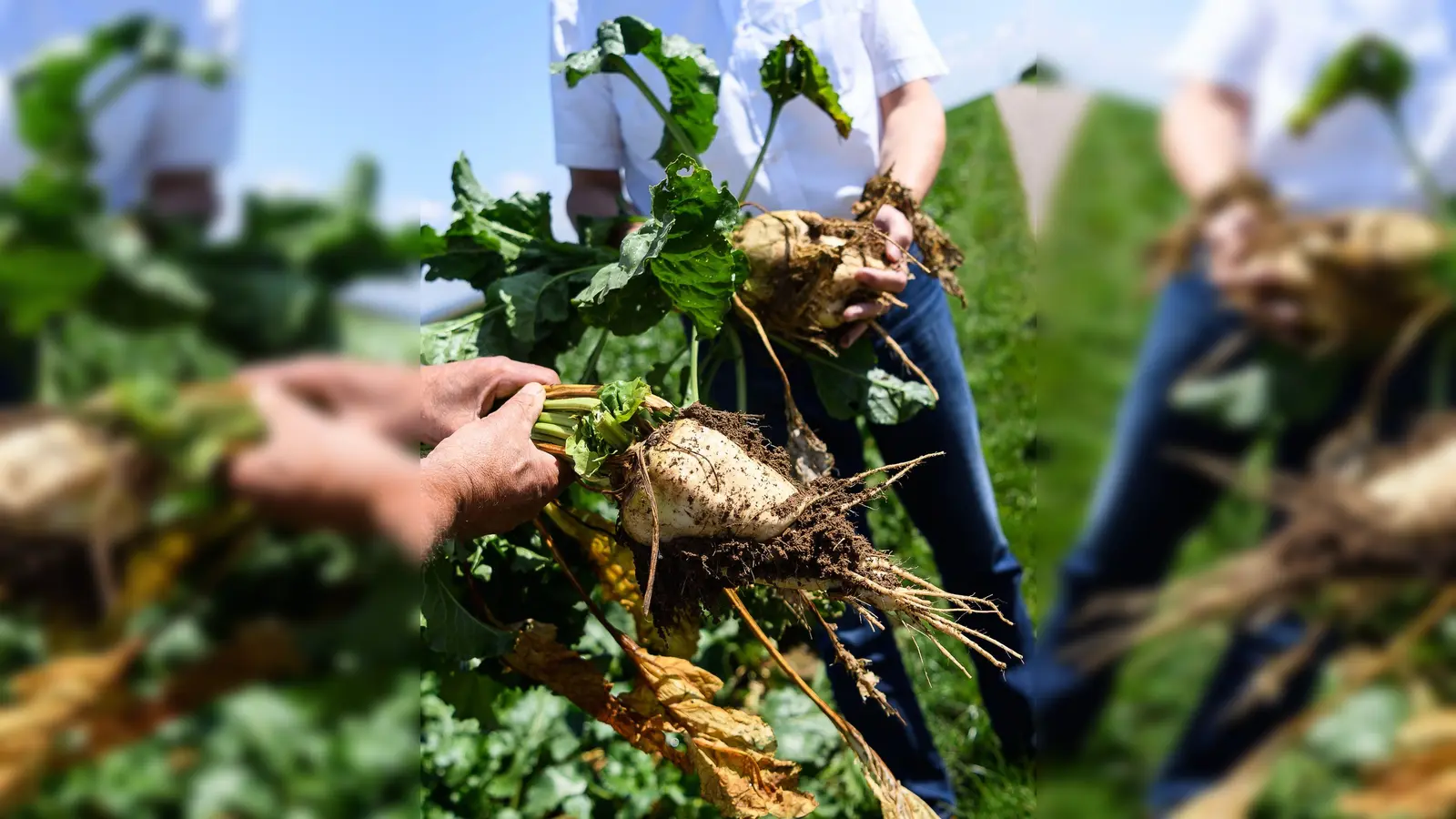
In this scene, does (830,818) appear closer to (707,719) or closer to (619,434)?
(707,719)

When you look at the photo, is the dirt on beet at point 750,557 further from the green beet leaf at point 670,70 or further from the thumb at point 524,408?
the green beet leaf at point 670,70

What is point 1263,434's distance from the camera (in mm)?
850

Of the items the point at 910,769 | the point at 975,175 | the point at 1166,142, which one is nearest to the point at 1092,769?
the point at 1166,142

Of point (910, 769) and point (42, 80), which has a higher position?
point (42, 80)

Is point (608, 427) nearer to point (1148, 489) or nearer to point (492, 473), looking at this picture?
point (492, 473)

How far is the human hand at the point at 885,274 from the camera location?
2.10m

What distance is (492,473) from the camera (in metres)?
1.46

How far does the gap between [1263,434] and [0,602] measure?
0.90m

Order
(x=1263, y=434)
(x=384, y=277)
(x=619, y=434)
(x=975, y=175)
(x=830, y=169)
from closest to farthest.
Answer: (x=384, y=277) < (x=1263, y=434) < (x=619, y=434) < (x=830, y=169) < (x=975, y=175)

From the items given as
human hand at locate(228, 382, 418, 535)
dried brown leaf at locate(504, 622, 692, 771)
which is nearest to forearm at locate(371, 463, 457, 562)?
human hand at locate(228, 382, 418, 535)

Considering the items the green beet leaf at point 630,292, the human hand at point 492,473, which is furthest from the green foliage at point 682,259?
the human hand at point 492,473

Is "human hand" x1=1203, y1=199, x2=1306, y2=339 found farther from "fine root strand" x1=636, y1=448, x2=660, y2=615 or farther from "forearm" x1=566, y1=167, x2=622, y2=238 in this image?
"forearm" x1=566, y1=167, x2=622, y2=238

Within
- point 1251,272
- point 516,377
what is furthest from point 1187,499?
point 516,377

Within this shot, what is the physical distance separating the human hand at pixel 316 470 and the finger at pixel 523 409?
98cm
